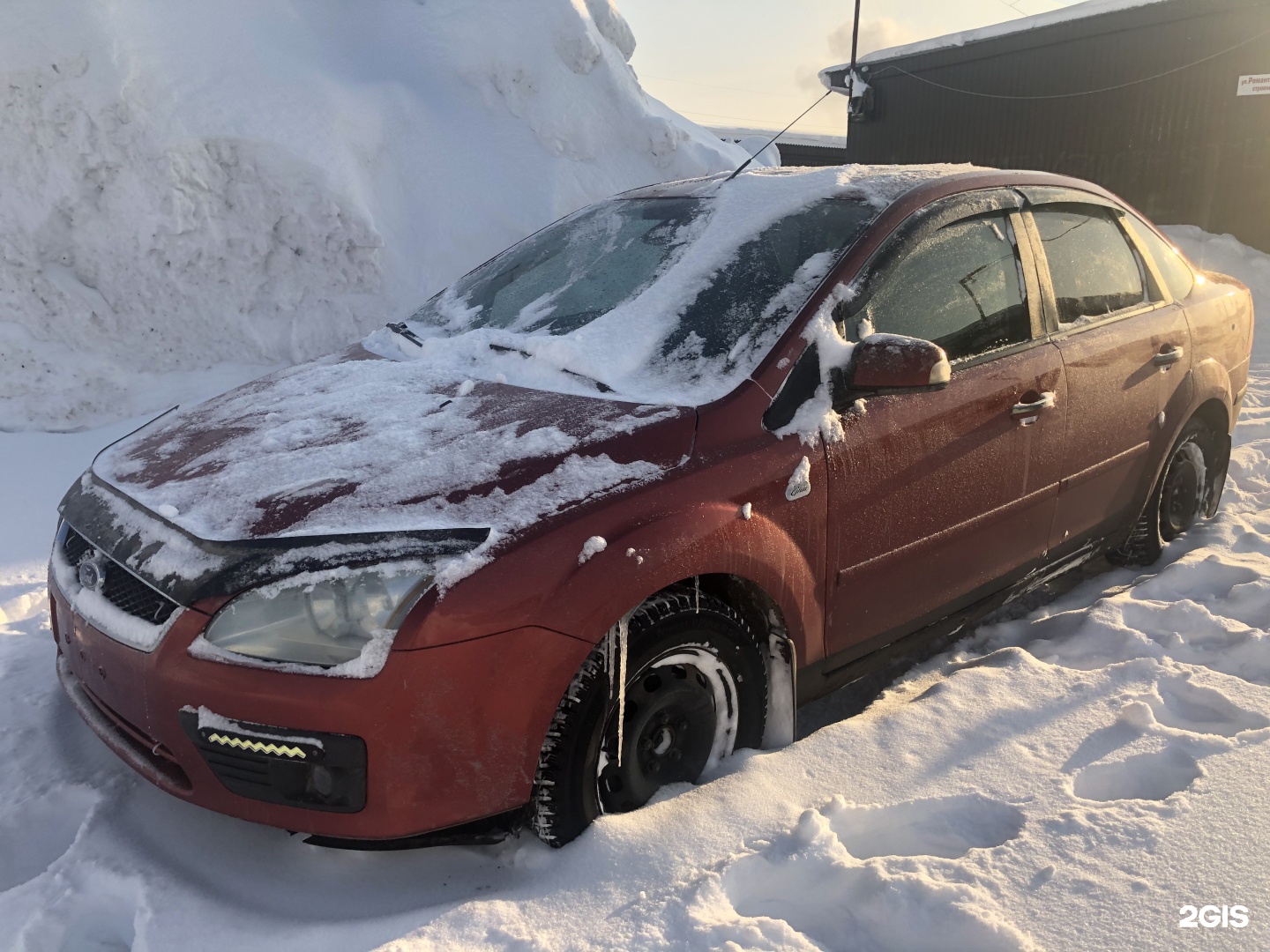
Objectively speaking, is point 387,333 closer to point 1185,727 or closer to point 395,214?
point 1185,727

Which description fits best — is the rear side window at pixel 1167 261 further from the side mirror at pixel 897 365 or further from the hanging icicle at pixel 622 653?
the hanging icicle at pixel 622 653

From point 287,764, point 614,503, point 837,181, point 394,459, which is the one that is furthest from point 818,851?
point 837,181

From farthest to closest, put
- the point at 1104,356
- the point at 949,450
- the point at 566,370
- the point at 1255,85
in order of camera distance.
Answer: the point at 1255,85
the point at 1104,356
the point at 949,450
the point at 566,370

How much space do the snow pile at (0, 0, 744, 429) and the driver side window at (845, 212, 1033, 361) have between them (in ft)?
16.1

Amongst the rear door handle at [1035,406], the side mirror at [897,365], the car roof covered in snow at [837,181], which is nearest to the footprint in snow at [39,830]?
the side mirror at [897,365]

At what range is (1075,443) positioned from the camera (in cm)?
312

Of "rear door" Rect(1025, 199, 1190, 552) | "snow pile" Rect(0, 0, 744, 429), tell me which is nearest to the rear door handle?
"rear door" Rect(1025, 199, 1190, 552)

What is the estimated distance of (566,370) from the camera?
255 cm

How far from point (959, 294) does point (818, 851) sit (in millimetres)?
1680

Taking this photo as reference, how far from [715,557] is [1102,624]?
176 cm

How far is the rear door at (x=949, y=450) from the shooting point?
248 cm

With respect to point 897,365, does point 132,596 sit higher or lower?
lower

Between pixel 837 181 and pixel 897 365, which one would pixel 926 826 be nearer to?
pixel 897 365

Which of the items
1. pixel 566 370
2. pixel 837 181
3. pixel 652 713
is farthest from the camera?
pixel 837 181
